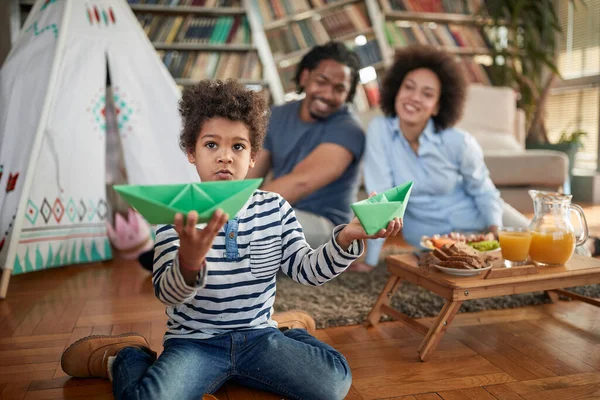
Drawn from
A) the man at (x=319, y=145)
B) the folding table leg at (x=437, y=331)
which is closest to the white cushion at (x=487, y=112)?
the man at (x=319, y=145)

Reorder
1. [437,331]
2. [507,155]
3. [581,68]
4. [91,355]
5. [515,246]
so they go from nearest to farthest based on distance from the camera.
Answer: [91,355] < [437,331] < [515,246] < [507,155] < [581,68]

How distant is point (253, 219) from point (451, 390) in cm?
57

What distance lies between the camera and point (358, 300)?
1.82 meters

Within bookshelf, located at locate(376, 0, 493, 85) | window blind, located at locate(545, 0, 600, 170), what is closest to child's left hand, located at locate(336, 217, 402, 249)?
bookshelf, located at locate(376, 0, 493, 85)

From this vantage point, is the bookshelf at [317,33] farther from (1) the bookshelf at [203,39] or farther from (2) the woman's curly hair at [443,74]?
(2) the woman's curly hair at [443,74]

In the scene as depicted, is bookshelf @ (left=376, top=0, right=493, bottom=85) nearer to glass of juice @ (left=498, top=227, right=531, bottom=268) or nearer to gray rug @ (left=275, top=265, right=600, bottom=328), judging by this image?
gray rug @ (left=275, top=265, right=600, bottom=328)

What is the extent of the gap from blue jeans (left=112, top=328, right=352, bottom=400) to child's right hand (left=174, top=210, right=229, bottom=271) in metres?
0.24

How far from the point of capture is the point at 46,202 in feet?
7.37

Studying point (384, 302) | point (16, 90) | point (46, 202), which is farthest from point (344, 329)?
point (16, 90)

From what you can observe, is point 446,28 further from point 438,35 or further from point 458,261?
point 458,261

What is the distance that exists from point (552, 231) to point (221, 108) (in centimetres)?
94

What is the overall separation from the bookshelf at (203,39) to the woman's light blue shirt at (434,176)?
1829 mm

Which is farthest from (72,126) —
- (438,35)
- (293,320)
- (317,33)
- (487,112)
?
(438,35)

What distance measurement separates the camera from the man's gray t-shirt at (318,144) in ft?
7.15
